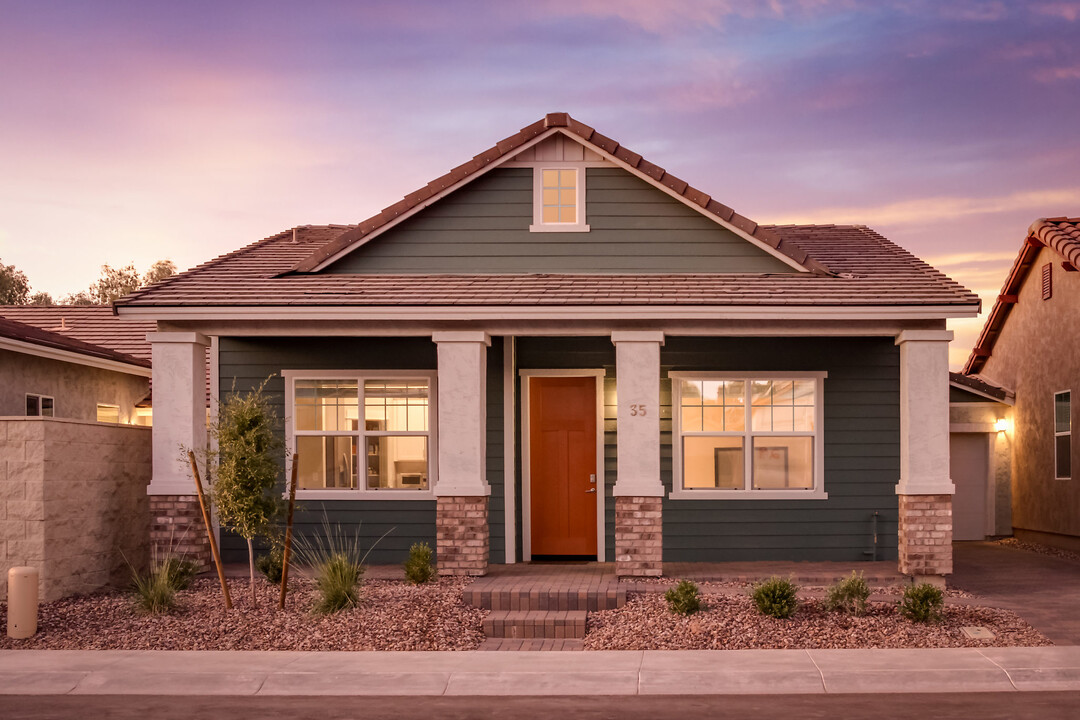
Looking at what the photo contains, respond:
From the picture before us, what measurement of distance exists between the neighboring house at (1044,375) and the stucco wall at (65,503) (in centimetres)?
1355

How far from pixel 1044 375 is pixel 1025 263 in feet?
7.01

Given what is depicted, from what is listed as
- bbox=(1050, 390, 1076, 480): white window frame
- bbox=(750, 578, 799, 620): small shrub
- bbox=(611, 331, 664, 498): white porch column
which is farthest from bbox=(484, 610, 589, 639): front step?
bbox=(1050, 390, 1076, 480): white window frame

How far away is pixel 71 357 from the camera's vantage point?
15898 millimetres

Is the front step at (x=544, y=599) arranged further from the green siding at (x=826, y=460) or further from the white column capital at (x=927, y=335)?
the white column capital at (x=927, y=335)

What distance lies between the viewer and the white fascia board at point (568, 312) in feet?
37.1

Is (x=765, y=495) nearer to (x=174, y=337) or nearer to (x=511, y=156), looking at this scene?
(x=511, y=156)

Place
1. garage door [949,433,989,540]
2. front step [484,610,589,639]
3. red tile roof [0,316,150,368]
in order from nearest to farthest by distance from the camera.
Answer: front step [484,610,589,639]
red tile roof [0,316,150,368]
garage door [949,433,989,540]

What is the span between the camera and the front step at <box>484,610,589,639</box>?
9.80m

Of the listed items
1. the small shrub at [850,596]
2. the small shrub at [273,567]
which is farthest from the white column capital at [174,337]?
the small shrub at [850,596]

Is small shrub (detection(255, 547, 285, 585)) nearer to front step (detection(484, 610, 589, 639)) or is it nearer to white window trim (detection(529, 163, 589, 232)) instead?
front step (detection(484, 610, 589, 639))

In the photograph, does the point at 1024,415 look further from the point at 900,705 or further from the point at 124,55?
the point at 124,55

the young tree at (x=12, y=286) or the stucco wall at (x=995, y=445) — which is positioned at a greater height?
the young tree at (x=12, y=286)

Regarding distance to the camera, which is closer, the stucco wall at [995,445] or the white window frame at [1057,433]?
the white window frame at [1057,433]

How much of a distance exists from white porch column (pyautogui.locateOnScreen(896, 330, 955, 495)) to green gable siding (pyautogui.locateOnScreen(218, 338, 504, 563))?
499 cm
